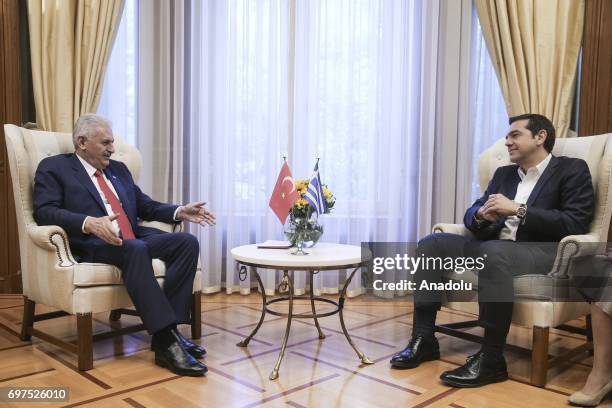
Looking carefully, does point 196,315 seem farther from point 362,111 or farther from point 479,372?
point 362,111

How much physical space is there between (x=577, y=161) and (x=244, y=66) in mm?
2196

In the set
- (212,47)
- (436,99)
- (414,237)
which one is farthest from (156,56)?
(414,237)

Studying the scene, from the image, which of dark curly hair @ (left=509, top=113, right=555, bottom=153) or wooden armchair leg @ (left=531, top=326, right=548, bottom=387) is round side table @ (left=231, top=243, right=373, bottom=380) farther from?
dark curly hair @ (left=509, top=113, right=555, bottom=153)

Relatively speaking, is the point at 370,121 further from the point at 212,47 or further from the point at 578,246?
the point at 578,246

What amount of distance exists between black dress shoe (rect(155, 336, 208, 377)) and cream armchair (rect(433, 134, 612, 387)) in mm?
1087

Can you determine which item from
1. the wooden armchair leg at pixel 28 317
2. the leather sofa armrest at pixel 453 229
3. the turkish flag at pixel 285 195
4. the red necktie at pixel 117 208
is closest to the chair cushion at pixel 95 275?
the red necktie at pixel 117 208

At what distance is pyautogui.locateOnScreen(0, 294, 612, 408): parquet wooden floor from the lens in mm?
1933

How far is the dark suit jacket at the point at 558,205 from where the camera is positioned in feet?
7.36

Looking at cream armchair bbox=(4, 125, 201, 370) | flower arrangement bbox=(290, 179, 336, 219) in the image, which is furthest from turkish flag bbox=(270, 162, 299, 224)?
cream armchair bbox=(4, 125, 201, 370)

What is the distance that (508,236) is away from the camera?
7.97 feet

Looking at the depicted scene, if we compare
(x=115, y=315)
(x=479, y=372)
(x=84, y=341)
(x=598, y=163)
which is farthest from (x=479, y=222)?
(x=115, y=315)

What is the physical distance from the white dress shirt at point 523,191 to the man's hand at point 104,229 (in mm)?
1678

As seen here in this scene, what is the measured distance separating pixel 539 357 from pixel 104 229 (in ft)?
5.87

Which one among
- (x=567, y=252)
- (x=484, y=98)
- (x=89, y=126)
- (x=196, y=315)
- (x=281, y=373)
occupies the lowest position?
(x=281, y=373)
